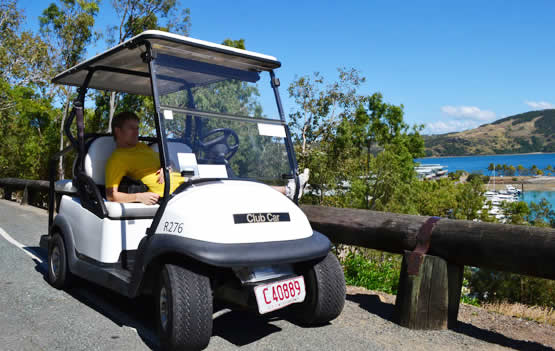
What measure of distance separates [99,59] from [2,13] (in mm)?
23972

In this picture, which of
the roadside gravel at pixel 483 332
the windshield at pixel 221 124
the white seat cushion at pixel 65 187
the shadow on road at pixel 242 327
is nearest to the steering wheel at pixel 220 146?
the windshield at pixel 221 124

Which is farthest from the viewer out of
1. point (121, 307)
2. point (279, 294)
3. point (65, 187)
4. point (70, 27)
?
point (70, 27)

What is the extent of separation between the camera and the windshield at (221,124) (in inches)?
163

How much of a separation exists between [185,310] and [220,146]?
1.61m

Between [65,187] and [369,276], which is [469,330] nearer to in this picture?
[369,276]

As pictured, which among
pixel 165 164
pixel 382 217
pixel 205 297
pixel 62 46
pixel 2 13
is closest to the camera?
pixel 205 297

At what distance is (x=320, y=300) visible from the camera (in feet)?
12.7

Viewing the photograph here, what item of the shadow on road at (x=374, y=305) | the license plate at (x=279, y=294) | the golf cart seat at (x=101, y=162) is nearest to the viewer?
the license plate at (x=279, y=294)

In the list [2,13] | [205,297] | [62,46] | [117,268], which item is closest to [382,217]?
[205,297]

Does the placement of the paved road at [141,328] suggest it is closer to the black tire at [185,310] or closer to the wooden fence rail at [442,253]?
the wooden fence rail at [442,253]

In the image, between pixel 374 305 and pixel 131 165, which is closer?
pixel 131 165

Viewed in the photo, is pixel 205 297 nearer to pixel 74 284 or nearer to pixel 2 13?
pixel 74 284

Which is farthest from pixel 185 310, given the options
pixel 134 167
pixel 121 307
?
pixel 134 167

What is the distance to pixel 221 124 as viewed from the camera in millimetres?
4402
